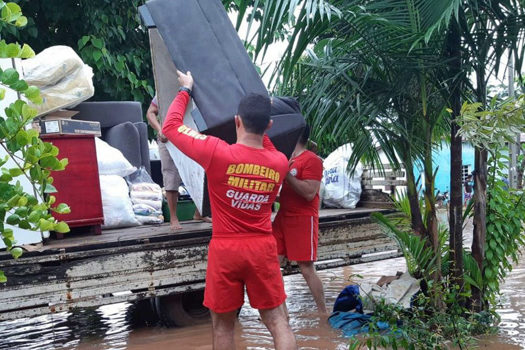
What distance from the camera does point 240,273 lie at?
3.39 metres

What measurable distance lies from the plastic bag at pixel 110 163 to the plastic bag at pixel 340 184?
2.41 metres

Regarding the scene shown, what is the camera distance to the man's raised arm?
3393mm

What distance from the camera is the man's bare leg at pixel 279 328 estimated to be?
3375 millimetres

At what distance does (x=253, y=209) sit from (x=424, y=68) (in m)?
1.73

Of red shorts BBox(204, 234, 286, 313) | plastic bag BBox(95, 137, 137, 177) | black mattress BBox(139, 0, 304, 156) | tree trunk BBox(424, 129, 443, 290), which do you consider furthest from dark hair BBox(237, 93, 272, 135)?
plastic bag BBox(95, 137, 137, 177)

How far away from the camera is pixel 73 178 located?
493 centimetres

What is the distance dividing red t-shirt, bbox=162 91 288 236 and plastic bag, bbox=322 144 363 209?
375 cm

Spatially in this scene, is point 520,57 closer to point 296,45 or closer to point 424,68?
point 424,68

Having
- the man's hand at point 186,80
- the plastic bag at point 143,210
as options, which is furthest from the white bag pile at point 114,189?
the man's hand at point 186,80

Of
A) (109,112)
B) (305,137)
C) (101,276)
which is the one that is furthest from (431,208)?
(109,112)

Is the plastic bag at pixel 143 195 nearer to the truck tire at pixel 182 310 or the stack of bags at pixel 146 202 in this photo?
the stack of bags at pixel 146 202

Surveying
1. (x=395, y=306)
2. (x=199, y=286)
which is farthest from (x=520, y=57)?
(x=199, y=286)

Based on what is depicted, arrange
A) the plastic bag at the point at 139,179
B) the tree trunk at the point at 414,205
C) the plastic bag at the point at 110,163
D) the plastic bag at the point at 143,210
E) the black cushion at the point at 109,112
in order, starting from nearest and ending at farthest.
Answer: the tree trunk at the point at 414,205 → the plastic bag at the point at 110,163 → the plastic bag at the point at 143,210 → the plastic bag at the point at 139,179 → the black cushion at the point at 109,112

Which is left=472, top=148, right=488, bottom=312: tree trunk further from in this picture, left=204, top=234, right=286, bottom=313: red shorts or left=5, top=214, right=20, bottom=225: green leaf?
left=5, top=214, right=20, bottom=225: green leaf
